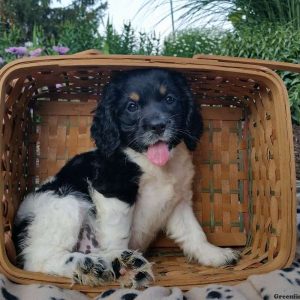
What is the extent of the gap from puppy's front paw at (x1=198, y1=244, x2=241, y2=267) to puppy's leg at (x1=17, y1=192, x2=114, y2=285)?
701 millimetres

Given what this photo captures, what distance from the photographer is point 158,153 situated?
238 centimetres

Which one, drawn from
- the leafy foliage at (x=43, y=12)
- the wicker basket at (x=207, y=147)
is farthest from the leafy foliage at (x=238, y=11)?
the leafy foliage at (x=43, y=12)

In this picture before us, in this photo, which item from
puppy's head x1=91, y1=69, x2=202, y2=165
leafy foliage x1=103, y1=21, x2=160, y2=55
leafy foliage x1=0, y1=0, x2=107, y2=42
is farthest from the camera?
leafy foliage x1=0, y1=0, x2=107, y2=42

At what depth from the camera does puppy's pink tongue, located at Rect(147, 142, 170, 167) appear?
2383 millimetres

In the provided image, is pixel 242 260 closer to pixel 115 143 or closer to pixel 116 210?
pixel 116 210

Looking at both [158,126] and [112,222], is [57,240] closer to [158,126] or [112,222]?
[112,222]

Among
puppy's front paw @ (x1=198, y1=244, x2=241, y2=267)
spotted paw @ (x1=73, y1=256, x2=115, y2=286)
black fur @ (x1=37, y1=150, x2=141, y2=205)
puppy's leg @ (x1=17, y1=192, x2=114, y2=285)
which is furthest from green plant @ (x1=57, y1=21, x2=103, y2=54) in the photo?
spotted paw @ (x1=73, y1=256, x2=115, y2=286)

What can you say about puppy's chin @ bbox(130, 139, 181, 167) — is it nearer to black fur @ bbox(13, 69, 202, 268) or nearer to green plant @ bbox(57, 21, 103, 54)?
black fur @ bbox(13, 69, 202, 268)

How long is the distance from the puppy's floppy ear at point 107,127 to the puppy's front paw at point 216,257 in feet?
2.59

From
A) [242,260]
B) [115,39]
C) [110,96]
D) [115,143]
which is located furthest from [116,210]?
[115,39]

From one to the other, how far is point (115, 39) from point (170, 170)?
5.38m

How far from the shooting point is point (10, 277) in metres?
Answer: 2.08

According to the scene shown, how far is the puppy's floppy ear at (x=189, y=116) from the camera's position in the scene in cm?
253

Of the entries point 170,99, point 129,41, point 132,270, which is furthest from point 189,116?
point 129,41
